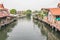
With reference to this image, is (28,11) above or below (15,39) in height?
below

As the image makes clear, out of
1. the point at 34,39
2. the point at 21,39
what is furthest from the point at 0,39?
the point at 34,39

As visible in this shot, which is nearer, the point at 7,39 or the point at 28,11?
the point at 7,39

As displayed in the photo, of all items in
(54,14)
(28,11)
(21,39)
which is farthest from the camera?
(28,11)

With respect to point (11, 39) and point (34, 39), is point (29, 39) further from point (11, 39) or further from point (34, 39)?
point (11, 39)

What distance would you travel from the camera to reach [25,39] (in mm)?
25906

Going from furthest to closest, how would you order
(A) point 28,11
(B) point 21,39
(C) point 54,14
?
(A) point 28,11, (C) point 54,14, (B) point 21,39

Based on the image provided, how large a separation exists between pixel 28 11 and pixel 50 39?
522 ft

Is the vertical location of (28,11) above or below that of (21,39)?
below

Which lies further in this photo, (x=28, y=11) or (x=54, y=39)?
(x=28, y=11)

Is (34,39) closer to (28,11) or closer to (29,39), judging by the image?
(29,39)

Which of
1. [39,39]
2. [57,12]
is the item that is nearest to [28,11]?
[57,12]

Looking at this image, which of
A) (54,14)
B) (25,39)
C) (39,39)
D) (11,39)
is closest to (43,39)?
(39,39)

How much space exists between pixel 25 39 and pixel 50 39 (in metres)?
3.10

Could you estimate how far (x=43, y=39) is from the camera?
26188 mm
